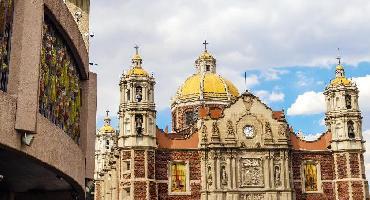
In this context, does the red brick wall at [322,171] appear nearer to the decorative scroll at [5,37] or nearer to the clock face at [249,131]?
the clock face at [249,131]

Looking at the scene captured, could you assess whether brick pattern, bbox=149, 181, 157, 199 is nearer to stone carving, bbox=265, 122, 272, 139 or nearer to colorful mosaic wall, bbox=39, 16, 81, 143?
stone carving, bbox=265, 122, 272, 139

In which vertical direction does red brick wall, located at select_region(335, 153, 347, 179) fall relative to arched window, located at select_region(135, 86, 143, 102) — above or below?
below

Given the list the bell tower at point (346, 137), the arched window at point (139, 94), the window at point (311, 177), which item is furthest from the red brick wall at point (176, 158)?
the bell tower at point (346, 137)

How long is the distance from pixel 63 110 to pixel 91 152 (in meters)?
5.00

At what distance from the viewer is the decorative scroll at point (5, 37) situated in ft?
42.8

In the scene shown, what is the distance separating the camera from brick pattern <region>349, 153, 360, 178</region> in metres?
45.6

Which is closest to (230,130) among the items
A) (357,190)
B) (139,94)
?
(139,94)

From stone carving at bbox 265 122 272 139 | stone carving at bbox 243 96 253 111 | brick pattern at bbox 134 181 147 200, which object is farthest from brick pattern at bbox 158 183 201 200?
stone carving at bbox 243 96 253 111

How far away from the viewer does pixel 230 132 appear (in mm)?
45812

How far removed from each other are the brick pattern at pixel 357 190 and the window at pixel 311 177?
8.59 ft

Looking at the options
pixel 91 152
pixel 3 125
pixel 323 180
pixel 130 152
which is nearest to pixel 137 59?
pixel 130 152

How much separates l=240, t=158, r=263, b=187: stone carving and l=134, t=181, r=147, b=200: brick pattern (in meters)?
7.54

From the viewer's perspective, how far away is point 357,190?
45219 millimetres

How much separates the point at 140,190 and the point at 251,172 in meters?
8.78
